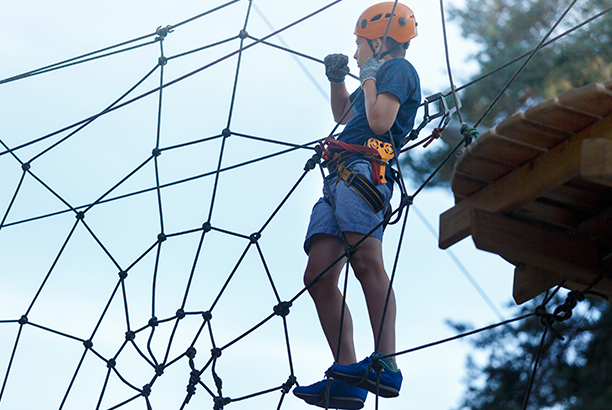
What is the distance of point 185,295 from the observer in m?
2.97

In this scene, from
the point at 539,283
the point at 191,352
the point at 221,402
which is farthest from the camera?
the point at 191,352

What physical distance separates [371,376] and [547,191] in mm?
766

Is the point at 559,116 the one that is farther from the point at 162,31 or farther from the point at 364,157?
the point at 162,31

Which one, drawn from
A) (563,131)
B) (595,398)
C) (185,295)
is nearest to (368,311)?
(563,131)

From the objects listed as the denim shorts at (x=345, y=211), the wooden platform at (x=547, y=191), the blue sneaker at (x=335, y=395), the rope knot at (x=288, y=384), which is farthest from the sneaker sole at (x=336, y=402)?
the wooden platform at (x=547, y=191)

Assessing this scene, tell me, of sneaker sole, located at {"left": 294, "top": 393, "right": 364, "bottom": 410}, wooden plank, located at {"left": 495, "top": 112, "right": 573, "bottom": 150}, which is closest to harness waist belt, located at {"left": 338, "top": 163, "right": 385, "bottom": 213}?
sneaker sole, located at {"left": 294, "top": 393, "right": 364, "bottom": 410}

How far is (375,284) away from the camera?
81.1 inches

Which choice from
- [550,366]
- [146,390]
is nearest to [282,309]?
[146,390]

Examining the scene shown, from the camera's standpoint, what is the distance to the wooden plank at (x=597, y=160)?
1246mm

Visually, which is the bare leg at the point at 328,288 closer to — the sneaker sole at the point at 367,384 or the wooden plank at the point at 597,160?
the sneaker sole at the point at 367,384

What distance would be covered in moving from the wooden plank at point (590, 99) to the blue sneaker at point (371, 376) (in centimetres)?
88

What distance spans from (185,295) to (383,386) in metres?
1.23

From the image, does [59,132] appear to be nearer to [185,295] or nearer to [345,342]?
[185,295]

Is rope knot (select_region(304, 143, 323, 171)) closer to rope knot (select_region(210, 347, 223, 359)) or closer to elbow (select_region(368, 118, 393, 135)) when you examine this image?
elbow (select_region(368, 118, 393, 135))
